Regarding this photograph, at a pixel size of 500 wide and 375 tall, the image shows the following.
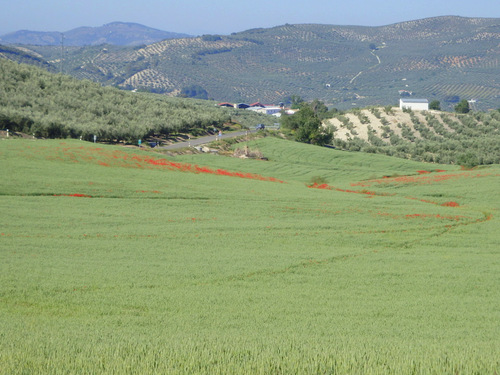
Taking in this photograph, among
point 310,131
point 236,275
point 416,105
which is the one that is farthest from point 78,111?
point 416,105

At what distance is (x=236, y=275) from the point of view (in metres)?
20.3

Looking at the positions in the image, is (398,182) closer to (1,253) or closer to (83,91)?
(1,253)

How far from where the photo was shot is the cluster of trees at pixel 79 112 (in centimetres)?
6788

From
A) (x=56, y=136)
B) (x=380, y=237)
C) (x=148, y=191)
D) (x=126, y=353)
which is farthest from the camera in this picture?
(x=56, y=136)

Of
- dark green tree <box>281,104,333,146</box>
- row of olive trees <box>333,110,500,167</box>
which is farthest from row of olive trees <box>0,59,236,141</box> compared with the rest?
row of olive trees <box>333,110,500,167</box>

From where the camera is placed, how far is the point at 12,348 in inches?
380

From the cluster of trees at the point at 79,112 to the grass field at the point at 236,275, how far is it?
21.6 meters

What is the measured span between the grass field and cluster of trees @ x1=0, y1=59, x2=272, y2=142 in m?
21.6

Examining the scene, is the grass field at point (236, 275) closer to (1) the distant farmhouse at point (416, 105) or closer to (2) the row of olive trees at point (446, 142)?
(2) the row of olive trees at point (446, 142)

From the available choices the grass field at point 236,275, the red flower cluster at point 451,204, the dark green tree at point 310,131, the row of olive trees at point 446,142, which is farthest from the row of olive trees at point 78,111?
the red flower cluster at point 451,204

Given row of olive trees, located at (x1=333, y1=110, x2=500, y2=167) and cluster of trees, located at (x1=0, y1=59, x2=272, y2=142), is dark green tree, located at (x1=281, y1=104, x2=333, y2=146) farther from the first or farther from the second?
cluster of trees, located at (x1=0, y1=59, x2=272, y2=142)

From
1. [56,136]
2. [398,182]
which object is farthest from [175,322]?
[56,136]

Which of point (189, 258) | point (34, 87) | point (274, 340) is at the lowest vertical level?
point (189, 258)

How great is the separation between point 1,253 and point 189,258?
783cm
